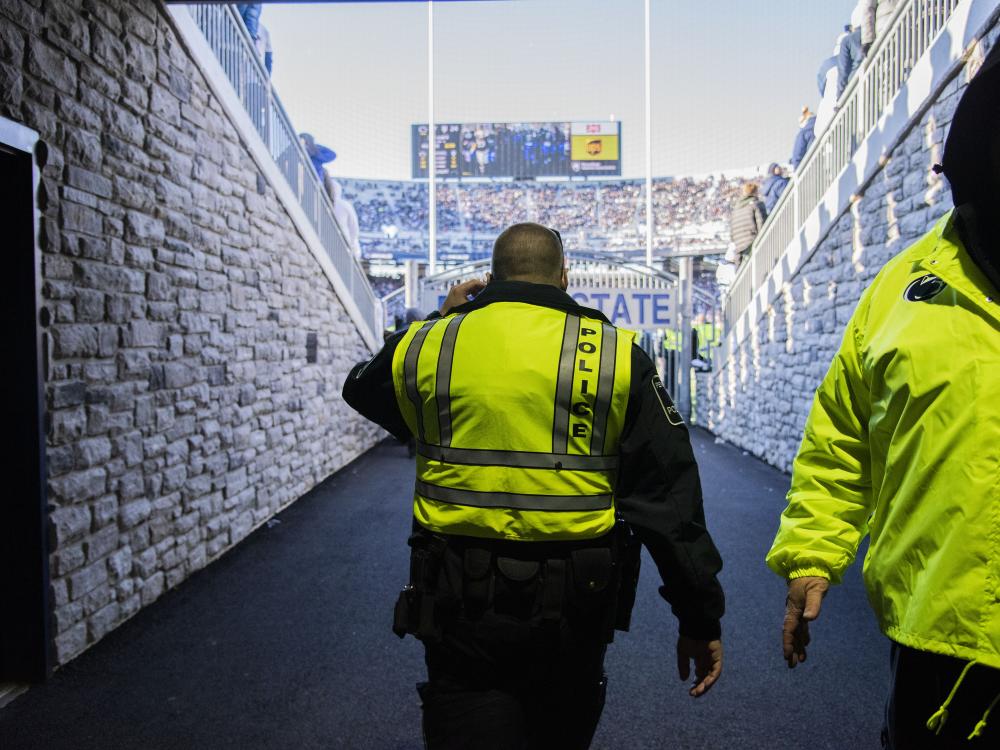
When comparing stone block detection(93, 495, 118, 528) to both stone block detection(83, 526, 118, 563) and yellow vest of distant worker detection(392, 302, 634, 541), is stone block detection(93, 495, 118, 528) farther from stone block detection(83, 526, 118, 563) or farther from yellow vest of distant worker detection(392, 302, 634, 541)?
yellow vest of distant worker detection(392, 302, 634, 541)

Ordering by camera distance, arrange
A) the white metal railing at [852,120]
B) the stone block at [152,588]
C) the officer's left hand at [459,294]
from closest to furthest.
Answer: the officer's left hand at [459,294], the stone block at [152,588], the white metal railing at [852,120]

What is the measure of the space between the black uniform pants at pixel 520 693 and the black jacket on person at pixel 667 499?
26 centimetres

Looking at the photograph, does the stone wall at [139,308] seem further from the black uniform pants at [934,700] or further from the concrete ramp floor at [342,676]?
the black uniform pants at [934,700]

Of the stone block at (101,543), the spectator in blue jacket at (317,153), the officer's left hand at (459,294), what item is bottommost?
the stone block at (101,543)

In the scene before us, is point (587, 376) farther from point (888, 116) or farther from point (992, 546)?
point (888, 116)

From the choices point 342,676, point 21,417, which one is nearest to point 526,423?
point 342,676

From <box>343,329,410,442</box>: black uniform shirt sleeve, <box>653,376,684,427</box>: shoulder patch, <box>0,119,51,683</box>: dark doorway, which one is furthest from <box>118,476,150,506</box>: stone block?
<box>653,376,684,427</box>: shoulder patch

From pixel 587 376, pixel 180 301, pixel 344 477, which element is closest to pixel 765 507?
pixel 344 477

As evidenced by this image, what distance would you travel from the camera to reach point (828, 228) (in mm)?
7488

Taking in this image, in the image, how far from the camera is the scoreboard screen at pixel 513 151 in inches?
1601

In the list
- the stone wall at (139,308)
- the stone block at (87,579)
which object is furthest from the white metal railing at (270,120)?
the stone block at (87,579)

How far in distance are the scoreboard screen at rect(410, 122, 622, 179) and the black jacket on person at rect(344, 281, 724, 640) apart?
4092 cm

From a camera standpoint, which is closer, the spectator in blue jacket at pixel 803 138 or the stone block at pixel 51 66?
the stone block at pixel 51 66

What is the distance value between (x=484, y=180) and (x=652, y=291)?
1225 inches
